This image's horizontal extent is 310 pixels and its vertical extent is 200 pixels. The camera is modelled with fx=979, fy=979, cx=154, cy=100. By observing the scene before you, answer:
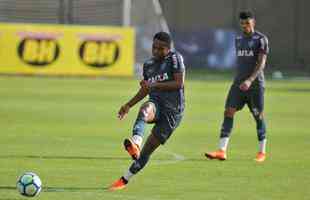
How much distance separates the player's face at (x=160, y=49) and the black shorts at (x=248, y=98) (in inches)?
146

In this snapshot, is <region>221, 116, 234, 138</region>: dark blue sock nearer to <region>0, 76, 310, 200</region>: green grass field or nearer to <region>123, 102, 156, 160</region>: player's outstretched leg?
<region>0, 76, 310, 200</region>: green grass field

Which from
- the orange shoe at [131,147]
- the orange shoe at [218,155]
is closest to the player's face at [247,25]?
the orange shoe at [218,155]

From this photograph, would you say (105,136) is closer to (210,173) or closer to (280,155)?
(280,155)

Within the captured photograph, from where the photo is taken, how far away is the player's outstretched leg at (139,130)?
11.8 metres

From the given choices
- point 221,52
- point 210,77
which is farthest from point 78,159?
point 221,52

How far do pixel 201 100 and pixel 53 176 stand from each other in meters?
16.0

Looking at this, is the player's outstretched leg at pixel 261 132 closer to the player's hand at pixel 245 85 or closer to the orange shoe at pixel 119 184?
the player's hand at pixel 245 85

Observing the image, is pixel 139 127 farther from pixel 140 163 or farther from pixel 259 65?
pixel 259 65

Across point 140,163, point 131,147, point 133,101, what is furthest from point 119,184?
point 133,101

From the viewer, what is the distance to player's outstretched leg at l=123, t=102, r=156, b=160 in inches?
464

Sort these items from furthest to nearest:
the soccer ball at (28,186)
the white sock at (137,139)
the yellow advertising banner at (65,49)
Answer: the yellow advertising banner at (65,49)
the white sock at (137,139)
the soccer ball at (28,186)

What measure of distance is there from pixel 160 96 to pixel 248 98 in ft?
12.0

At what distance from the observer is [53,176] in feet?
44.6

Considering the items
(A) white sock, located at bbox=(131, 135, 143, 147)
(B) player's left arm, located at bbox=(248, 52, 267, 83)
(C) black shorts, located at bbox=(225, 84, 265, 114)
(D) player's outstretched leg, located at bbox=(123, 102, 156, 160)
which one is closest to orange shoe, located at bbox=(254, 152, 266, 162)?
(C) black shorts, located at bbox=(225, 84, 265, 114)
